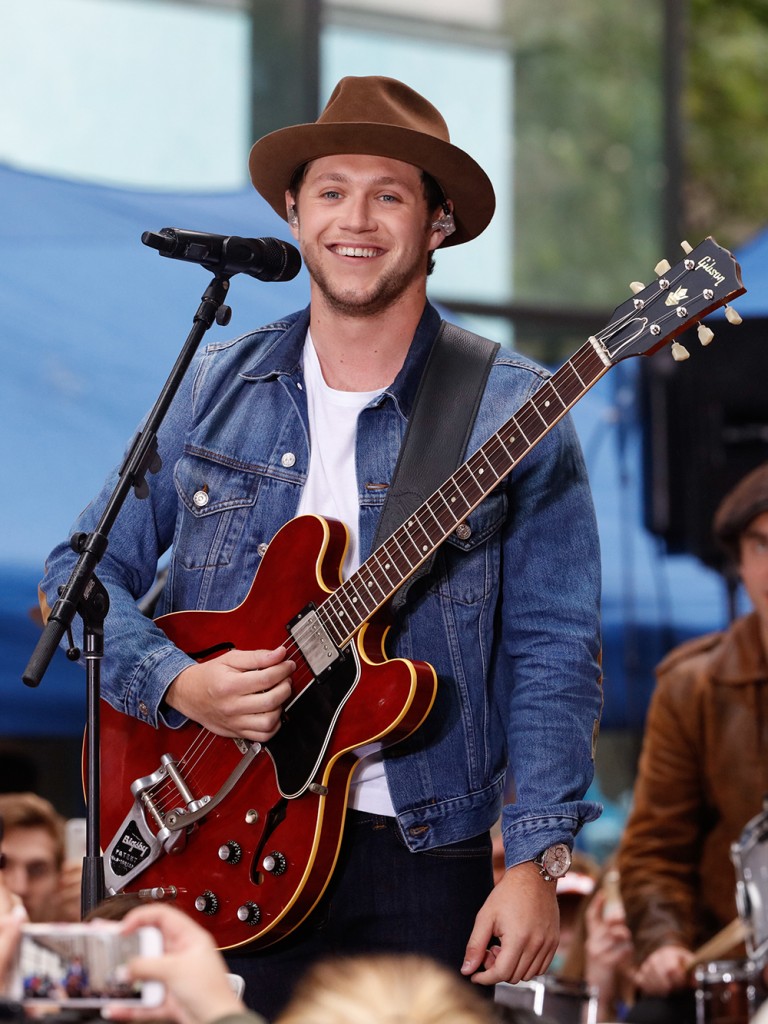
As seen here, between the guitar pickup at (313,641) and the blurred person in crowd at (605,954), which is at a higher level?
the guitar pickup at (313,641)

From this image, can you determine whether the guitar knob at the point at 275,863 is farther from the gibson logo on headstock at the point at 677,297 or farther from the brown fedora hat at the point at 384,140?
the brown fedora hat at the point at 384,140

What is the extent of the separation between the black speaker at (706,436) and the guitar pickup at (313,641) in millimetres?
3675

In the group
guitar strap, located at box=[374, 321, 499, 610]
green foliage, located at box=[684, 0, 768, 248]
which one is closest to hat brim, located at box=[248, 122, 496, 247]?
guitar strap, located at box=[374, 321, 499, 610]

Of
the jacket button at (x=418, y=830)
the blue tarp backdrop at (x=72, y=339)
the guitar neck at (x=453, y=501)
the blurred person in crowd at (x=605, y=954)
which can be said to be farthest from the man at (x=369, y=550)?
the blurred person in crowd at (x=605, y=954)

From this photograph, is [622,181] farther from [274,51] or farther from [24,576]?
[24,576]

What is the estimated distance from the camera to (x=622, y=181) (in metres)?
11.8

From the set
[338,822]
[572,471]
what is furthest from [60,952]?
[572,471]

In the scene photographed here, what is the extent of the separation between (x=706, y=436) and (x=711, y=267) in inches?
154

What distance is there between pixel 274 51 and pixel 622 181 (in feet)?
9.25

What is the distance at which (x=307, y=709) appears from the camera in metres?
3.10

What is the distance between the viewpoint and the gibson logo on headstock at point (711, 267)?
293cm

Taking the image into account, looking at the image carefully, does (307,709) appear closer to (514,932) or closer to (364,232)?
(514,932)

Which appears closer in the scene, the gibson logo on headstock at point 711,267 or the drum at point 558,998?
the gibson logo on headstock at point 711,267

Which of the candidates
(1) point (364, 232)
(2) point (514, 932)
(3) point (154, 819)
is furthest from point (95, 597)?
(2) point (514, 932)
